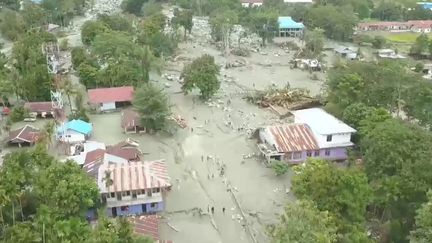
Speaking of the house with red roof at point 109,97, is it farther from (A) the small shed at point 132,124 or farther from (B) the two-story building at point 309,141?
(B) the two-story building at point 309,141

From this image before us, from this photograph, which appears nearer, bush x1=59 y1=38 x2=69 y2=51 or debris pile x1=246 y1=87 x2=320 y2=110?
debris pile x1=246 y1=87 x2=320 y2=110

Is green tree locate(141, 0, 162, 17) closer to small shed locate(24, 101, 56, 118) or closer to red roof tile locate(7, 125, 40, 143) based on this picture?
small shed locate(24, 101, 56, 118)

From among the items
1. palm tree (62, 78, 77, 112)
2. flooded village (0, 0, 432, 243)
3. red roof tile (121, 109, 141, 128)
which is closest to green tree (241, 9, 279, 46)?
flooded village (0, 0, 432, 243)

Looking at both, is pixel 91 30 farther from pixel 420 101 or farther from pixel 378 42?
pixel 420 101

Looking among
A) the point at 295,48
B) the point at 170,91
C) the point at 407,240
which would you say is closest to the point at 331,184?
the point at 407,240

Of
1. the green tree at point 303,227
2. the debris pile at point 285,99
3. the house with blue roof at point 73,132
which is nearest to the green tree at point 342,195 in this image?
the green tree at point 303,227

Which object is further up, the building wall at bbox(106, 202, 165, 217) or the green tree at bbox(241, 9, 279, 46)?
the green tree at bbox(241, 9, 279, 46)

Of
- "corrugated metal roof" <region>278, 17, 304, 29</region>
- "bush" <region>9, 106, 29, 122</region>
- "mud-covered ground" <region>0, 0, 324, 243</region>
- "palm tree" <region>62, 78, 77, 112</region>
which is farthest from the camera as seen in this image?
"corrugated metal roof" <region>278, 17, 304, 29</region>
